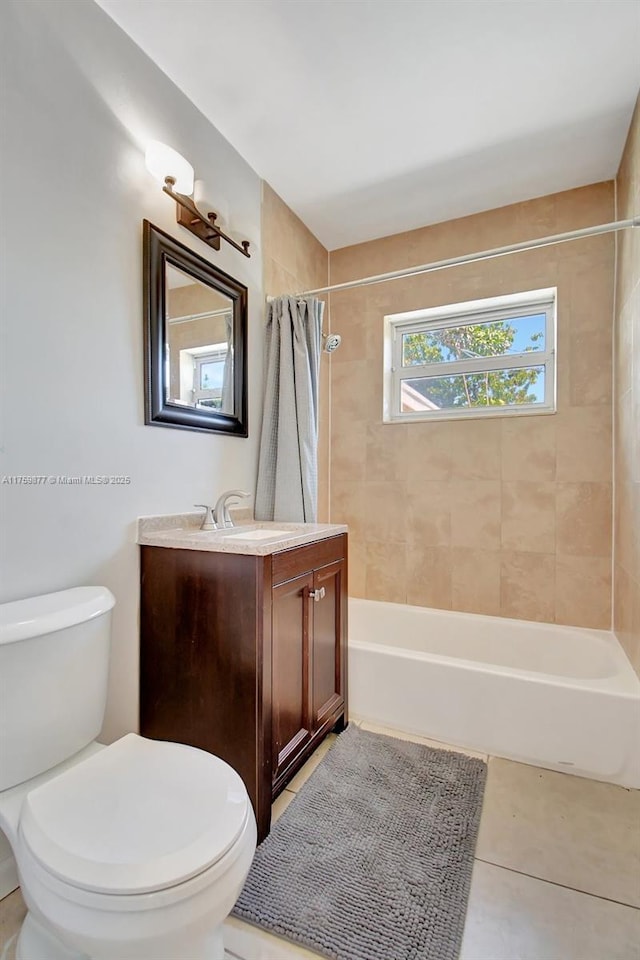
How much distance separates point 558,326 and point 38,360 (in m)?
2.28

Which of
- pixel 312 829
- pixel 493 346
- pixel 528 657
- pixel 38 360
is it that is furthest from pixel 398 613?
pixel 38 360

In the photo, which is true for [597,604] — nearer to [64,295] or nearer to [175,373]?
[175,373]

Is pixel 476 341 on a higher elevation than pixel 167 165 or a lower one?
lower

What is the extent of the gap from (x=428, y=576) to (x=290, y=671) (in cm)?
129

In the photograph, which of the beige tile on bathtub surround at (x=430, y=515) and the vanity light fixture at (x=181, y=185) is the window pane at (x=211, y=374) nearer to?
the vanity light fixture at (x=181, y=185)

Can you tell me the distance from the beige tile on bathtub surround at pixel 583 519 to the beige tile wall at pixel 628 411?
7 centimetres

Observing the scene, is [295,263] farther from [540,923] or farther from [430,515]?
[540,923]

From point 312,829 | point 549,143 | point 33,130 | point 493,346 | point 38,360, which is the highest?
point 549,143

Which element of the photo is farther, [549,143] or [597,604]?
[597,604]

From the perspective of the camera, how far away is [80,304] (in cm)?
132

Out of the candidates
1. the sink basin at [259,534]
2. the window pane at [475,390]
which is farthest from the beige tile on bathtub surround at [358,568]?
the sink basin at [259,534]

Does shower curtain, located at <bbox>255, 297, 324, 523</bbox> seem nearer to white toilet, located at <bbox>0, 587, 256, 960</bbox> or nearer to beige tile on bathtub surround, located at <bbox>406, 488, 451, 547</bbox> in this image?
beige tile on bathtub surround, located at <bbox>406, 488, 451, 547</bbox>

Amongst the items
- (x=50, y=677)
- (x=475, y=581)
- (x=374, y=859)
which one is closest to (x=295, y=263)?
(x=475, y=581)

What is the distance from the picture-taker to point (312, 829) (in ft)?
4.47
